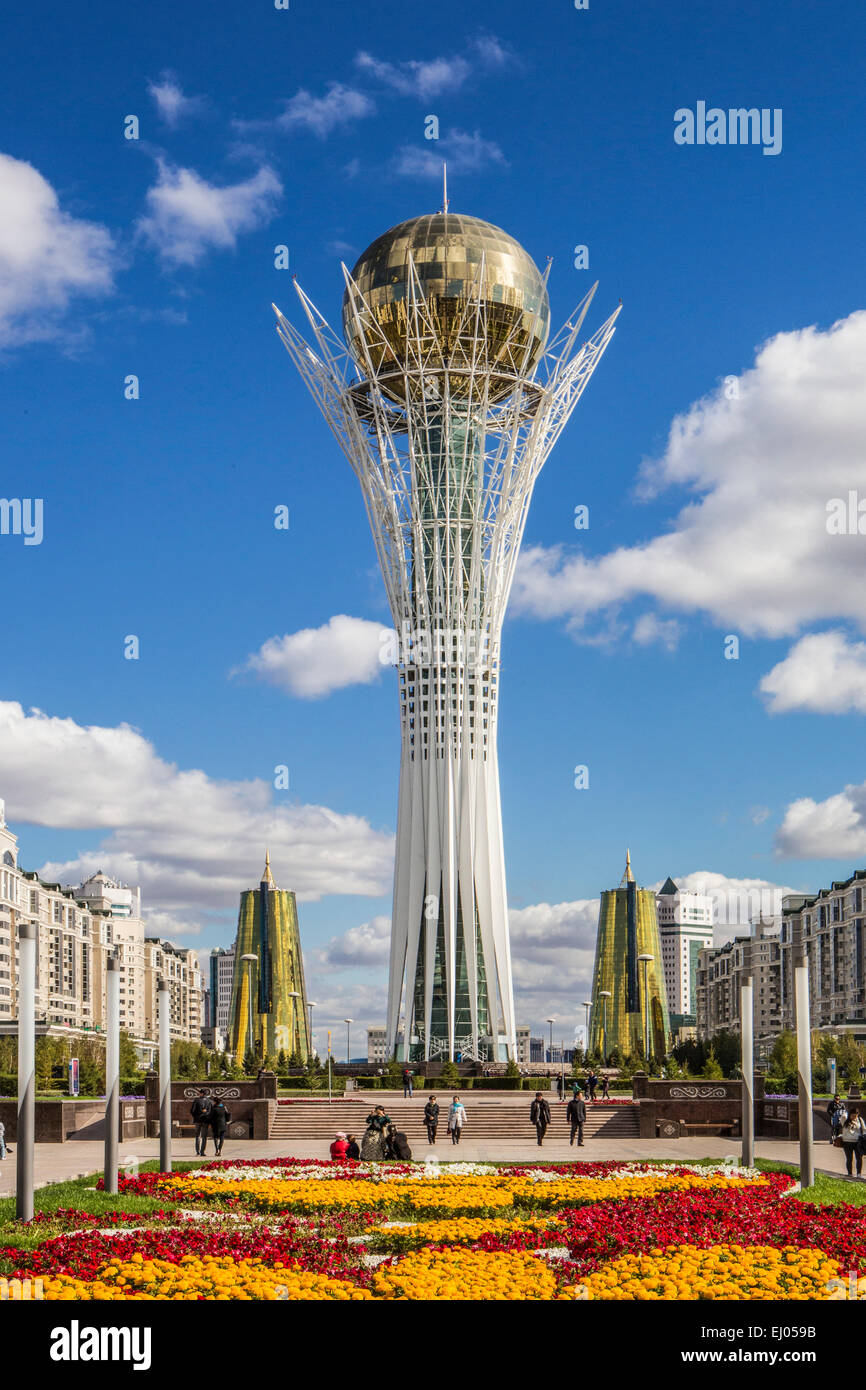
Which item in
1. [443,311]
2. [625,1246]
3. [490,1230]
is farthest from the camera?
[443,311]

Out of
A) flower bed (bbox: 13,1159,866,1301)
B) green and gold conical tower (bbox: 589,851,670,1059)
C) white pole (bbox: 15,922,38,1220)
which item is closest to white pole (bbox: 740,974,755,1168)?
flower bed (bbox: 13,1159,866,1301)

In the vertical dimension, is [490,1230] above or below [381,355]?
below

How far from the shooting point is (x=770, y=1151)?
33.2 metres

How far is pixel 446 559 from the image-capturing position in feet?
250

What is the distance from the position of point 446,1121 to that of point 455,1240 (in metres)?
25.9

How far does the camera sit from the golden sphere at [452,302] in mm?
76812

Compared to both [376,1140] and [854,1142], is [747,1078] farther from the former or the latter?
[376,1140]

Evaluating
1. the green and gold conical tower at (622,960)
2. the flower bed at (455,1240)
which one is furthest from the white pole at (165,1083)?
the green and gold conical tower at (622,960)

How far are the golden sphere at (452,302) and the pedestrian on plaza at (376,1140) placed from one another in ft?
177

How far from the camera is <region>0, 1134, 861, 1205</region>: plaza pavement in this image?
99.7 feet

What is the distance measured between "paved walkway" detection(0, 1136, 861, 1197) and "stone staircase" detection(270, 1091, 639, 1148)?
2.00m
